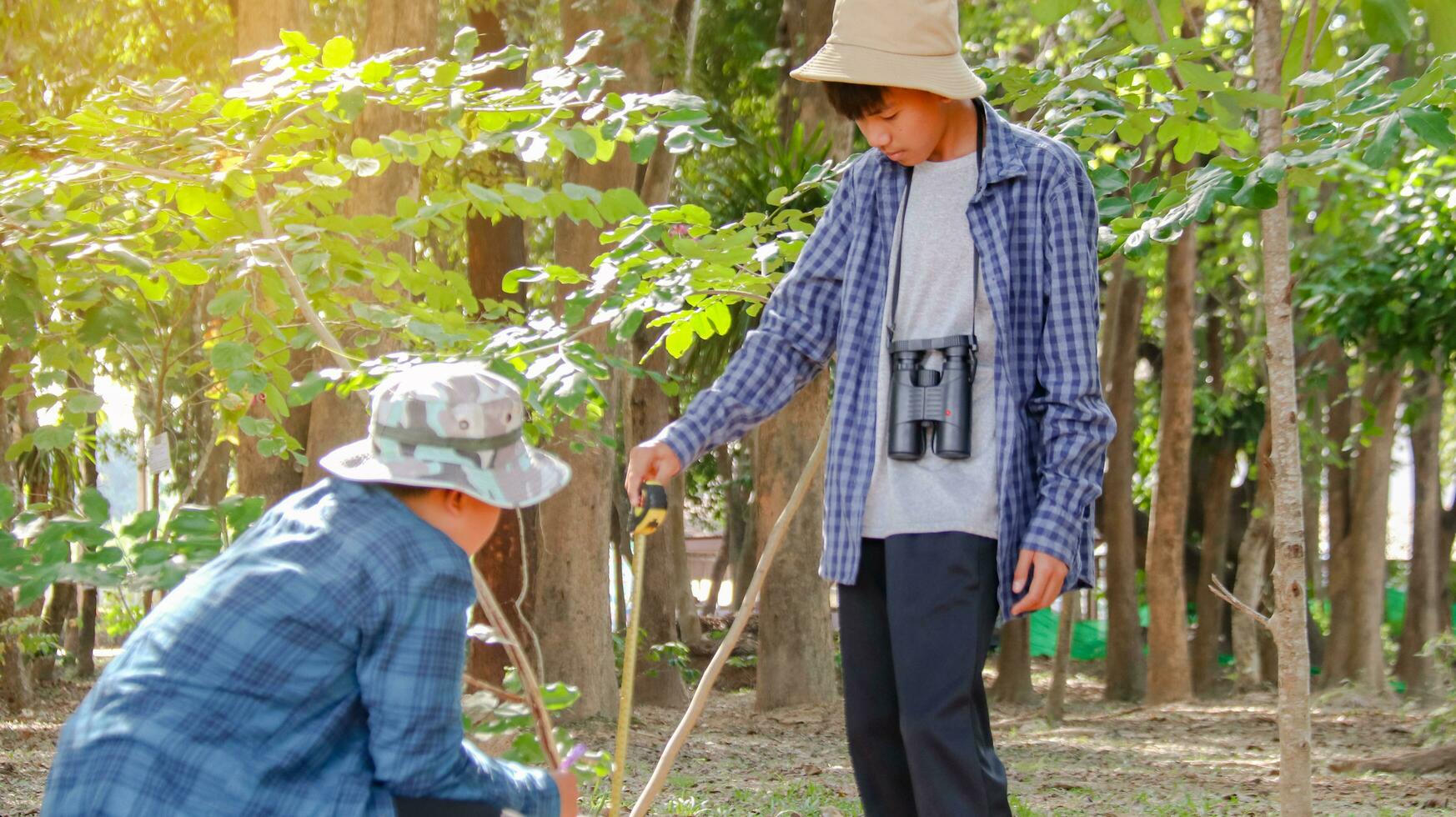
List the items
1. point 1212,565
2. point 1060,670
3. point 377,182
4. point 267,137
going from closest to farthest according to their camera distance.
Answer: point 267,137 → point 377,182 → point 1060,670 → point 1212,565

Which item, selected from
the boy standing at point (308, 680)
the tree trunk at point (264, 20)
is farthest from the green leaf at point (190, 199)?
the tree trunk at point (264, 20)

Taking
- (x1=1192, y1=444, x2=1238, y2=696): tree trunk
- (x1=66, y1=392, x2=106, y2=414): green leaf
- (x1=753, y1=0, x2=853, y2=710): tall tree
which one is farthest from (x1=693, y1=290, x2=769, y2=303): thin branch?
(x1=1192, y1=444, x2=1238, y2=696): tree trunk

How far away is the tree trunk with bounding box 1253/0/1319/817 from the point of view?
356cm

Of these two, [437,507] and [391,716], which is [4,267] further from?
[391,716]

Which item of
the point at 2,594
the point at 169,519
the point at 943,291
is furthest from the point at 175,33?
the point at 943,291

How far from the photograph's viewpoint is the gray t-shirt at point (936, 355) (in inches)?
92.3

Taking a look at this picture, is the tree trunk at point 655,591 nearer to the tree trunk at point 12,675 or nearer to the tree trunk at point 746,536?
the tree trunk at point 746,536

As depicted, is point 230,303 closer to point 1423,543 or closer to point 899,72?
point 899,72

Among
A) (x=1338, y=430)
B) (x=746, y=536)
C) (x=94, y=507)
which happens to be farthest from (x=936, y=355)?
(x=746, y=536)

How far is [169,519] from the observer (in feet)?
8.86

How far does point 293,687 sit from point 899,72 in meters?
1.36

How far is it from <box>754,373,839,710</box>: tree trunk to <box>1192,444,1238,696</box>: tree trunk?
491 centimetres

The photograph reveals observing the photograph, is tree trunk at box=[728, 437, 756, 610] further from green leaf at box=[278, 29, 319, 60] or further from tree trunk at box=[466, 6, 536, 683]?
green leaf at box=[278, 29, 319, 60]

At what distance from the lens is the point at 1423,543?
1215cm
